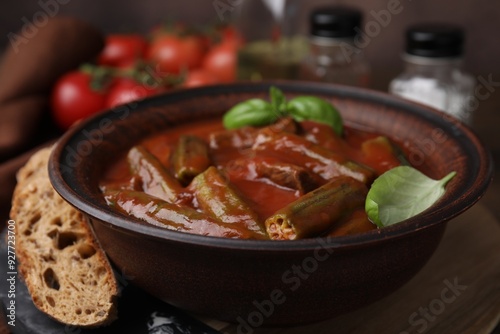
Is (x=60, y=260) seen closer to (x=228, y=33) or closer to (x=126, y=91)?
(x=126, y=91)

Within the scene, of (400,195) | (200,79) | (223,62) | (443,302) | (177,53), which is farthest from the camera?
(177,53)

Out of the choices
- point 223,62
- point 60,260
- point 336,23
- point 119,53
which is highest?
point 336,23

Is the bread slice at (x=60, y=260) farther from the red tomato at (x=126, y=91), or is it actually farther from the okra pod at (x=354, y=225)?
the red tomato at (x=126, y=91)

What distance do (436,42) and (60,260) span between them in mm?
1915

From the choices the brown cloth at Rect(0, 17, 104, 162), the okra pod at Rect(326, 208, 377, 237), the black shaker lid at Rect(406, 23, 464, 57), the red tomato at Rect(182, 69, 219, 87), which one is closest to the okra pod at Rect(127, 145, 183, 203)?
the okra pod at Rect(326, 208, 377, 237)

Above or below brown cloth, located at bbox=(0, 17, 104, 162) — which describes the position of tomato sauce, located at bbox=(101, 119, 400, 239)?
above

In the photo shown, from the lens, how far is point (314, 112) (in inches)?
94.5

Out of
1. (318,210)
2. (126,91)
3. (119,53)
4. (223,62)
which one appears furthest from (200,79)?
(318,210)

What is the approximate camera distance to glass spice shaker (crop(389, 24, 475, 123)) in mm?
3117

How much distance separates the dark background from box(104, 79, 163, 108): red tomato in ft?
2.46

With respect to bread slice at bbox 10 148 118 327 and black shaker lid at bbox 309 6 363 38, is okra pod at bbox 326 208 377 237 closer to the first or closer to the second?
bread slice at bbox 10 148 118 327

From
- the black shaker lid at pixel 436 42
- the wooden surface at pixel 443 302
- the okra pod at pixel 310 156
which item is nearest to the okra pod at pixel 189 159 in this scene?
the okra pod at pixel 310 156

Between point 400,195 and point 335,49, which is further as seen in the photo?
point 335,49

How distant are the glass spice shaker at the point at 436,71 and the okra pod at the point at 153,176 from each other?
5.01 ft
